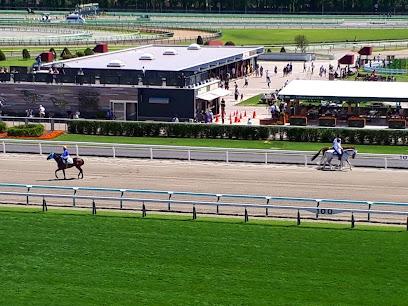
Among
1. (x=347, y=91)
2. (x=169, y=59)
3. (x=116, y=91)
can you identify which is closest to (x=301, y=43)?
(x=169, y=59)

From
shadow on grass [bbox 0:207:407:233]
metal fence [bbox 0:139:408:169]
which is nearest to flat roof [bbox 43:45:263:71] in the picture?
metal fence [bbox 0:139:408:169]

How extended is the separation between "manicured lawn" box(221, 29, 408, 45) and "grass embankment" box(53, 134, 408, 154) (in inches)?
2275

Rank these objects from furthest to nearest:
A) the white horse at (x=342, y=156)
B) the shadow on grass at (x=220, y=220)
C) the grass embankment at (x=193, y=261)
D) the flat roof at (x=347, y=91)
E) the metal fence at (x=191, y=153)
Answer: the flat roof at (x=347, y=91) < the metal fence at (x=191, y=153) < the white horse at (x=342, y=156) < the shadow on grass at (x=220, y=220) < the grass embankment at (x=193, y=261)

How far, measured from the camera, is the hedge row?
38062 millimetres

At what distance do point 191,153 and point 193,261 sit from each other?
13740 millimetres

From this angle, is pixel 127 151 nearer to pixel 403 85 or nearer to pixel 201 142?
pixel 201 142

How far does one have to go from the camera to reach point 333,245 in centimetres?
2167

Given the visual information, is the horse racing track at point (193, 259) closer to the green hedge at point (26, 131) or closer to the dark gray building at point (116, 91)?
the green hedge at point (26, 131)

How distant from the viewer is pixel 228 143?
38.1 metres

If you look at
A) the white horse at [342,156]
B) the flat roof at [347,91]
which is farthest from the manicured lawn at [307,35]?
the white horse at [342,156]

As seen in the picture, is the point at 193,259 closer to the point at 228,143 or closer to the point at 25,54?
the point at 228,143

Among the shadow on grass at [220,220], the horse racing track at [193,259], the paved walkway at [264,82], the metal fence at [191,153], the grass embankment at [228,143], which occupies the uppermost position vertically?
the horse racing track at [193,259]

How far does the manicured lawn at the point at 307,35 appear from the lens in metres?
99.4

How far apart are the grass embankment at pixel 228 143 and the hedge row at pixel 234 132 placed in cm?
39
